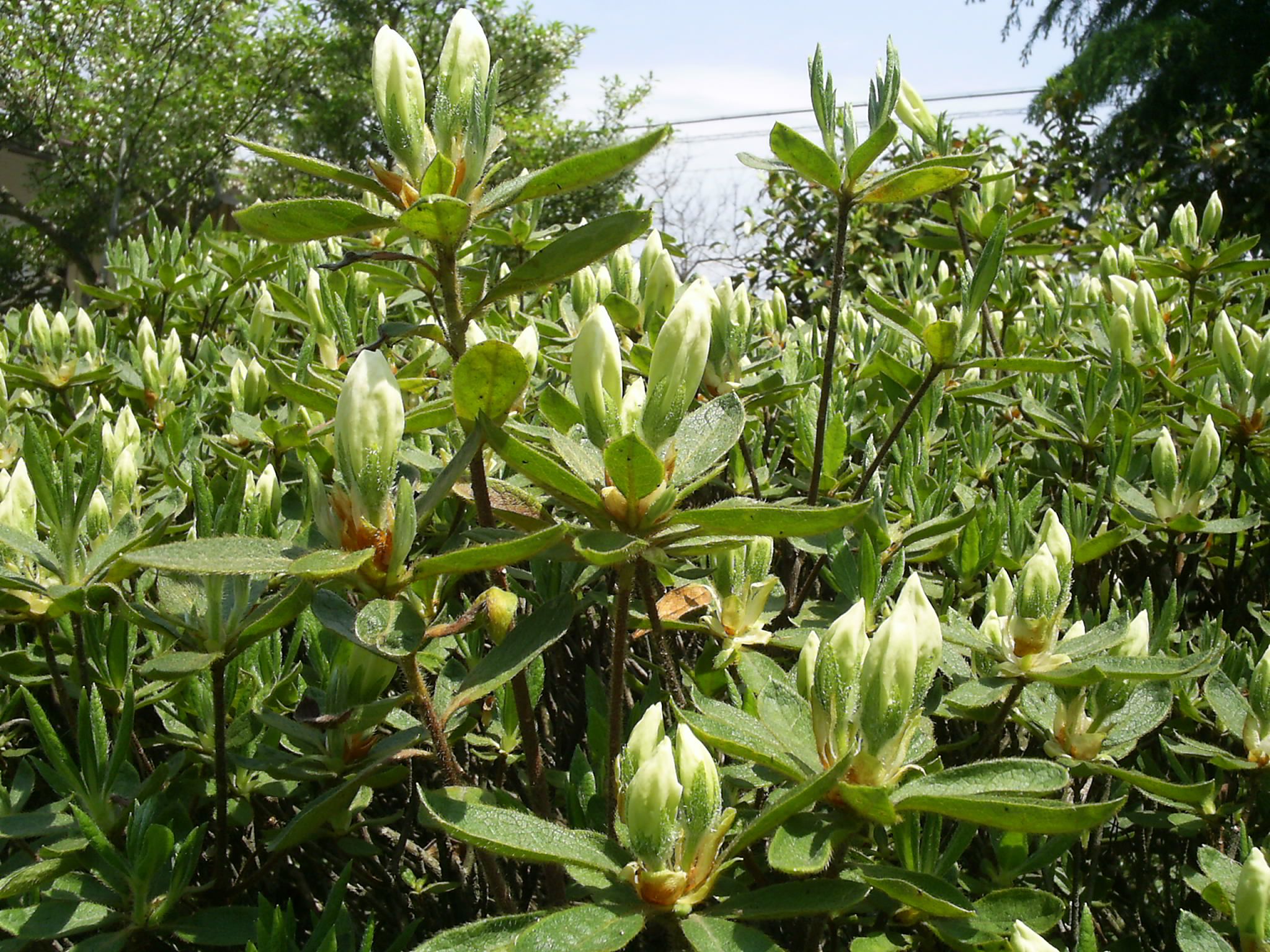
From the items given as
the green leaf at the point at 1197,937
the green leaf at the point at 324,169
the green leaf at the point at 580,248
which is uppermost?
the green leaf at the point at 324,169

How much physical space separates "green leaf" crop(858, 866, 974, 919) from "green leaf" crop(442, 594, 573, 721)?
35 centimetres

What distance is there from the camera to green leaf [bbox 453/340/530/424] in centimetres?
90

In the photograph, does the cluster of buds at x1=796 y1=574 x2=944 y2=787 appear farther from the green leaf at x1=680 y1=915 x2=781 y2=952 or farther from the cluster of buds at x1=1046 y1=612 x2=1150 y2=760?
the cluster of buds at x1=1046 y1=612 x2=1150 y2=760

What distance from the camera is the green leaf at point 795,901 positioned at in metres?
0.83

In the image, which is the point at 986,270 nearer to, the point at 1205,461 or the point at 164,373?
the point at 1205,461

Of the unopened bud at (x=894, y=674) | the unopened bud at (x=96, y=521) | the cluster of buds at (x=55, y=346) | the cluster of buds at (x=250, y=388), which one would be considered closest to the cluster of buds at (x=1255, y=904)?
the unopened bud at (x=894, y=674)

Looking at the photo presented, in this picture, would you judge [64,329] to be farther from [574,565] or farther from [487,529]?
[487,529]

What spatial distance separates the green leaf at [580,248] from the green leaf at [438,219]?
7cm

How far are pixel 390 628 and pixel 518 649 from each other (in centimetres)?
12

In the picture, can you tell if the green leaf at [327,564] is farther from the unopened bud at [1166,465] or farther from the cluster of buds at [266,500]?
the unopened bud at [1166,465]

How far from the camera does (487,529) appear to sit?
100cm

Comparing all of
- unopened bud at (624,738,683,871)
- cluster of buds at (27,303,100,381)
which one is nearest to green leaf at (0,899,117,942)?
unopened bud at (624,738,683,871)

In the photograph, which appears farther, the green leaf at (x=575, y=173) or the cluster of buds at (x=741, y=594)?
the cluster of buds at (x=741, y=594)

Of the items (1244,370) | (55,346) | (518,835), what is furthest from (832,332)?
(55,346)
